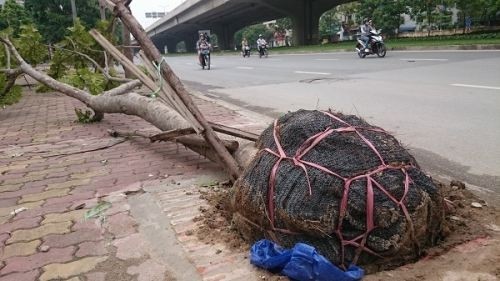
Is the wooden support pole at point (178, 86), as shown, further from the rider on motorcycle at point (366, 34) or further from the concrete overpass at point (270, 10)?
the concrete overpass at point (270, 10)

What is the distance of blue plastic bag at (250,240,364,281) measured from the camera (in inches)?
84.6

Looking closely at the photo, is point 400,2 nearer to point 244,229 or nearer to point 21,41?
point 21,41

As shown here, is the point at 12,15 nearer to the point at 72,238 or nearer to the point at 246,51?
the point at 246,51

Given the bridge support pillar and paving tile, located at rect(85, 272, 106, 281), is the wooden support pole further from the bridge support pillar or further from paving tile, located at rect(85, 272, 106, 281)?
the bridge support pillar

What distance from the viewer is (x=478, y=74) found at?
9625 millimetres

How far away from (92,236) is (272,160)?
4.26 ft

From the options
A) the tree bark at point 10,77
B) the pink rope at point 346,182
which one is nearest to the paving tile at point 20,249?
the pink rope at point 346,182

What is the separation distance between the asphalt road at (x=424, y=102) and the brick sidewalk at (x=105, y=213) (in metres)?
1.96

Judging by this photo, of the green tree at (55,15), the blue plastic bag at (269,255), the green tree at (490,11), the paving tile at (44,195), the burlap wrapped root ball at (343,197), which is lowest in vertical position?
the paving tile at (44,195)

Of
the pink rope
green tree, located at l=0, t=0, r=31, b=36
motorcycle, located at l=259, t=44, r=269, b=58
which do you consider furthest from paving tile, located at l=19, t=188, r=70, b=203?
green tree, located at l=0, t=0, r=31, b=36

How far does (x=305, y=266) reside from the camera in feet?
7.17

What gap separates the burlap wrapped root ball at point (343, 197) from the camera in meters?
2.25

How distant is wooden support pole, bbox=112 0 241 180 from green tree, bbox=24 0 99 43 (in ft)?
91.3

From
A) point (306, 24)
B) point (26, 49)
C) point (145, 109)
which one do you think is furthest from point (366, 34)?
point (306, 24)
